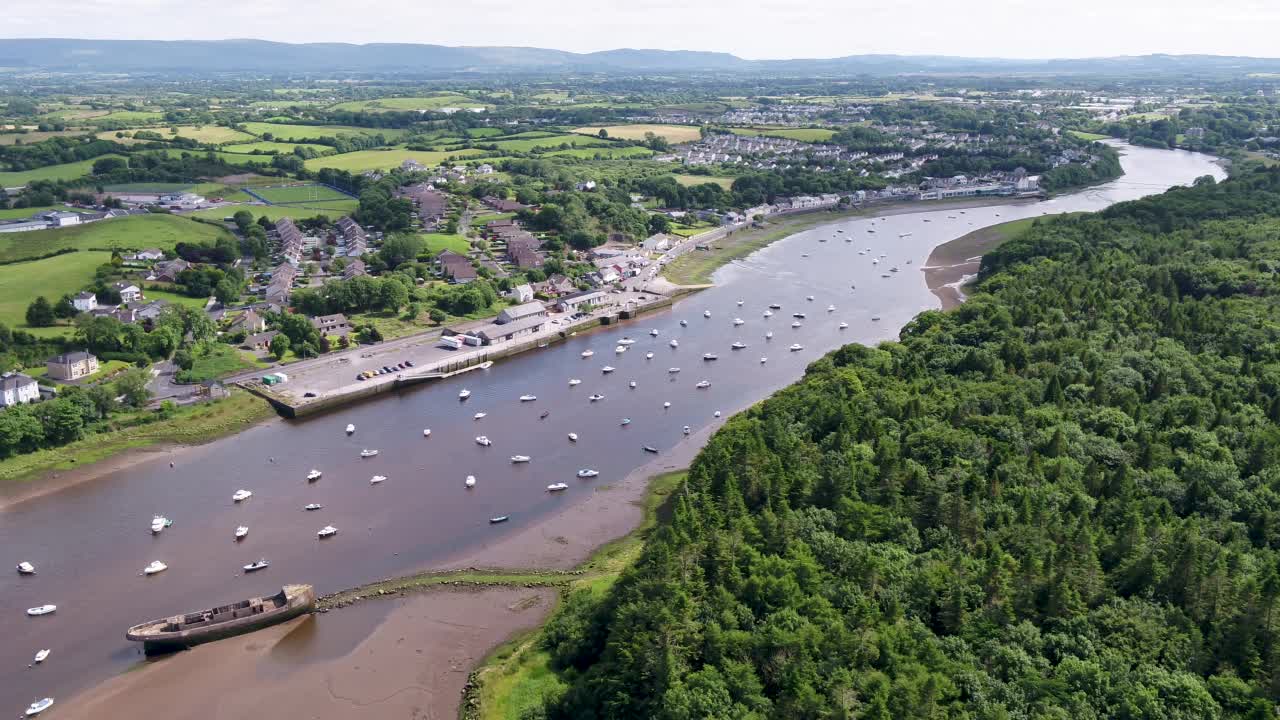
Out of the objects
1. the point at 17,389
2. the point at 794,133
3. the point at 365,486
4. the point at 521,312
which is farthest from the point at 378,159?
the point at 365,486

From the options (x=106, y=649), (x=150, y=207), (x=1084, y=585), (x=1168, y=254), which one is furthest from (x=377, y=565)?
(x=150, y=207)

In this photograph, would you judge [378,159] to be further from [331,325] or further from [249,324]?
[331,325]

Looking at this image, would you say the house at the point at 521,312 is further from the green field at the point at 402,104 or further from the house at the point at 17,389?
the green field at the point at 402,104

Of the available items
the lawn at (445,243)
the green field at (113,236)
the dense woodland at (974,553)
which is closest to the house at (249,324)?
the lawn at (445,243)

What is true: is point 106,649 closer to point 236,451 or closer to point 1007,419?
point 236,451

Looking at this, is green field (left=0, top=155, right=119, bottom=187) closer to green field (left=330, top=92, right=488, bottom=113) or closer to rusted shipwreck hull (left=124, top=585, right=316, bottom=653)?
green field (left=330, top=92, right=488, bottom=113)
